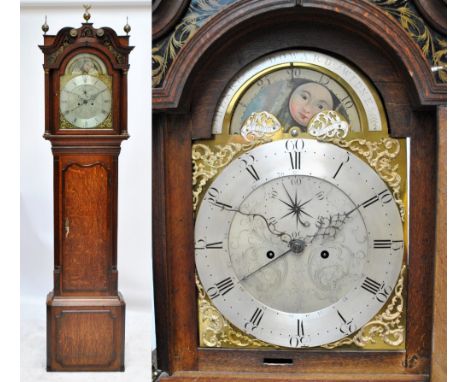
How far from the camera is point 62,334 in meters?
2.06

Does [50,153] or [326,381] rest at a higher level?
[50,153]

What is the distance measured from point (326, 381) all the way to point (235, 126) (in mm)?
789

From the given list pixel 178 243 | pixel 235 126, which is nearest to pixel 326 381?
pixel 178 243

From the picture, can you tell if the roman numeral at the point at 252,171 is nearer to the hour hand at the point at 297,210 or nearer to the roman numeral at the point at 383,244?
the hour hand at the point at 297,210

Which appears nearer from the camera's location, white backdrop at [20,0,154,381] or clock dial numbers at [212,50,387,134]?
clock dial numbers at [212,50,387,134]

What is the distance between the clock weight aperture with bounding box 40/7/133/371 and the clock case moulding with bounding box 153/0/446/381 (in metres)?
0.20

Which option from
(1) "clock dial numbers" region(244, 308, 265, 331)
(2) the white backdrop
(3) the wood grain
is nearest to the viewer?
(3) the wood grain

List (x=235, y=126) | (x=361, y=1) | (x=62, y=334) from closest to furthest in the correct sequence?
(x=361, y=1)
(x=235, y=126)
(x=62, y=334)

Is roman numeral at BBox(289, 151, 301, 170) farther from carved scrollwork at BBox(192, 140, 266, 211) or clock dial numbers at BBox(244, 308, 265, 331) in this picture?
clock dial numbers at BBox(244, 308, 265, 331)

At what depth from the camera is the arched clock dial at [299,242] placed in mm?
1888

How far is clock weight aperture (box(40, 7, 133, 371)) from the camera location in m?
2.00

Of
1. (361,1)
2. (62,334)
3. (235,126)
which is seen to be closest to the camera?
(361,1)

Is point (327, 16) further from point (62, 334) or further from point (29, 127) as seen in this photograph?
point (62, 334)

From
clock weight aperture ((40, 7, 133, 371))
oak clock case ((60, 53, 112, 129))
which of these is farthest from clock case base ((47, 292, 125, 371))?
oak clock case ((60, 53, 112, 129))
